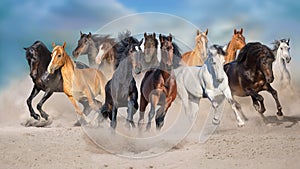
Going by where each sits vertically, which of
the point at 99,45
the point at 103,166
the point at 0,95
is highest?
the point at 99,45

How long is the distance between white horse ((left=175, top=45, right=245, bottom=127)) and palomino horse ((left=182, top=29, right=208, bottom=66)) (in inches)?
8.1

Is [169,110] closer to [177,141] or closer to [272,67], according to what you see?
[177,141]

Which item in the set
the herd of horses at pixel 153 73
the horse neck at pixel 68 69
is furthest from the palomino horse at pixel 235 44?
the horse neck at pixel 68 69

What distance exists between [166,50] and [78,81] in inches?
51.8

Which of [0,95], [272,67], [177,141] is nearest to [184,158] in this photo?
[177,141]

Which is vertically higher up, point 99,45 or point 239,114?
point 99,45

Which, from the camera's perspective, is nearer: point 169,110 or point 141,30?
point 169,110

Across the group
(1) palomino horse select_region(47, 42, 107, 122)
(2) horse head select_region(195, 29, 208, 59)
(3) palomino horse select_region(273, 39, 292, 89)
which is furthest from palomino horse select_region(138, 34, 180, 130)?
(3) palomino horse select_region(273, 39, 292, 89)

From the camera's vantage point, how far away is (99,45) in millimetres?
5887

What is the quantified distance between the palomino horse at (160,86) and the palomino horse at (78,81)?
861 millimetres

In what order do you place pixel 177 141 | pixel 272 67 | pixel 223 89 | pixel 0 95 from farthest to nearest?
1. pixel 0 95
2. pixel 272 67
3. pixel 223 89
4. pixel 177 141

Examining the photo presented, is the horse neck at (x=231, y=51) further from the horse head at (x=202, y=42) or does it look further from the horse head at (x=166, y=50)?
the horse head at (x=166, y=50)

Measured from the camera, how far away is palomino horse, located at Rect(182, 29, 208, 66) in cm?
554

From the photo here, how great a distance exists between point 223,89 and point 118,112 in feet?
3.62
